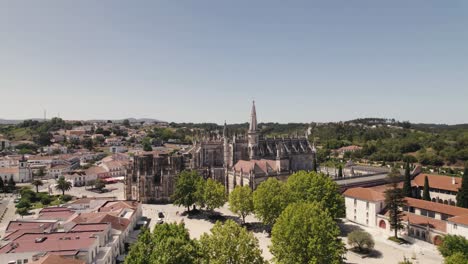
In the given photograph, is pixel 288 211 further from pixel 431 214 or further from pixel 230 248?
pixel 431 214

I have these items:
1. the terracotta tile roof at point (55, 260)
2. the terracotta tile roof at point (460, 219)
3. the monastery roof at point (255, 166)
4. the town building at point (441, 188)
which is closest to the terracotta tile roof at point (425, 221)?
the terracotta tile roof at point (460, 219)

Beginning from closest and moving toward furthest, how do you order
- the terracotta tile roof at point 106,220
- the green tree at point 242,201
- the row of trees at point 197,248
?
the row of trees at point 197,248, the terracotta tile roof at point 106,220, the green tree at point 242,201

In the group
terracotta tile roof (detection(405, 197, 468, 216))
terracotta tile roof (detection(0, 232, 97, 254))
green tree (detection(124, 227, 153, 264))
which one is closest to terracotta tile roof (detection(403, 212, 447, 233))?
terracotta tile roof (detection(405, 197, 468, 216))

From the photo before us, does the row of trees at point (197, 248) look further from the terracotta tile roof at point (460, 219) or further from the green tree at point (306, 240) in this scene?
the terracotta tile roof at point (460, 219)

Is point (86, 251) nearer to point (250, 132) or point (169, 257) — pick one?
point (169, 257)

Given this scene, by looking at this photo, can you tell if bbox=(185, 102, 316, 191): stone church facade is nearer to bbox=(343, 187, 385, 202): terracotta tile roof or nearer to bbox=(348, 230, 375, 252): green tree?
bbox=(343, 187, 385, 202): terracotta tile roof
